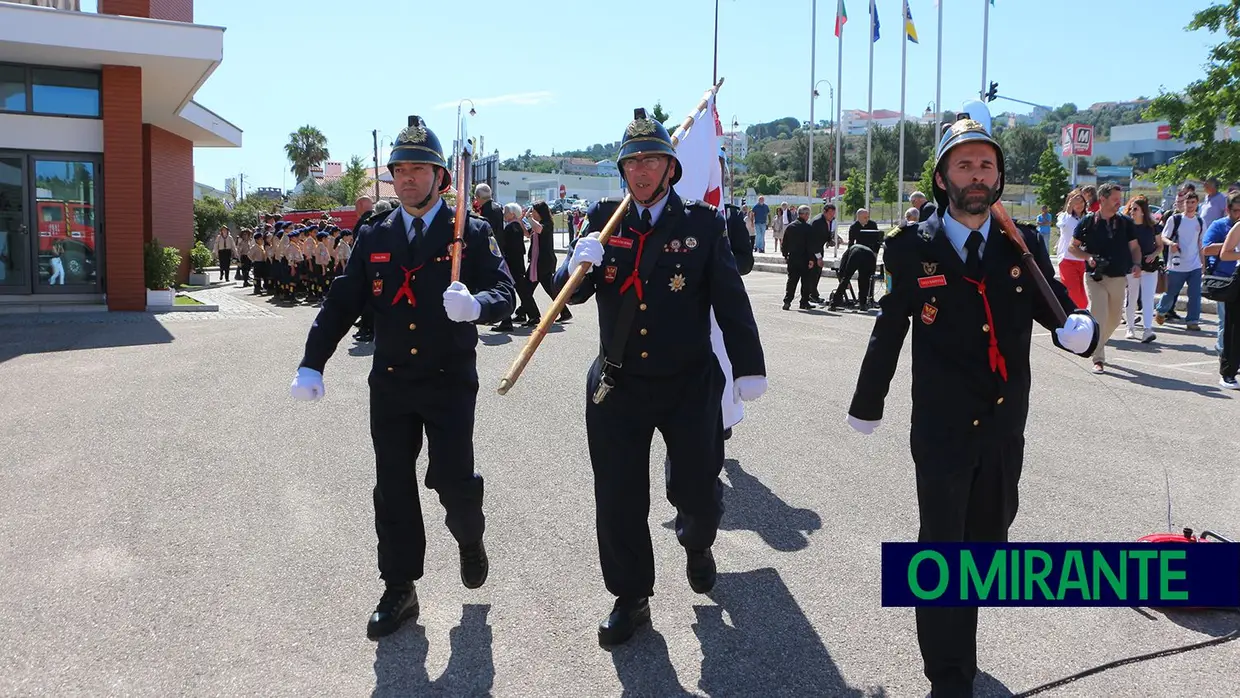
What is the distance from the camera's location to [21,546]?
5.33 m

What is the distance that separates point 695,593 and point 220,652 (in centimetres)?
212

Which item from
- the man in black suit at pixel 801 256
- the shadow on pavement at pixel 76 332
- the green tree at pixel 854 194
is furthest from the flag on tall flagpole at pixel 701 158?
the green tree at pixel 854 194

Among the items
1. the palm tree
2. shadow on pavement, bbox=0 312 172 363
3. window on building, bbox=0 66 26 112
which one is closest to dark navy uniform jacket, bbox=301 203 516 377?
shadow on pavement, bbox=0 312 172 363

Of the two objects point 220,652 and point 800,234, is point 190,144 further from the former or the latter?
point 220,652

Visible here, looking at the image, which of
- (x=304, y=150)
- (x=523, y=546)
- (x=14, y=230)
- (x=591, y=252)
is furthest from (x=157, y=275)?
(x=304, y=150)

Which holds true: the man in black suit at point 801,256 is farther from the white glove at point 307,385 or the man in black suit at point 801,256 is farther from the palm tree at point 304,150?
the palm tree at point 304,150

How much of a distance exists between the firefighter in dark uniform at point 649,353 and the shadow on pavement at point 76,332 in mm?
10017

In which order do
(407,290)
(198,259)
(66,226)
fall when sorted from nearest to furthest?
1. (407,290)
2. (66,226)
3. (198,259)

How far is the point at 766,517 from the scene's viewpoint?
5887mm

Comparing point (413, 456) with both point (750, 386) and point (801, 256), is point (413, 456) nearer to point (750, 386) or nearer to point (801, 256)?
point (750, 386)

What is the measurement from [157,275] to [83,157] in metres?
2.37

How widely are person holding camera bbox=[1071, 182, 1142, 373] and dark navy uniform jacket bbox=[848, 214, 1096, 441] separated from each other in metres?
8.02

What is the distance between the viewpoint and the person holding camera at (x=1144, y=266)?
470 inches

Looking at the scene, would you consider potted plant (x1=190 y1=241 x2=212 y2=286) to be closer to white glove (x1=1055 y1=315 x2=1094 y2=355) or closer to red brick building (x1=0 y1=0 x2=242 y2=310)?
red brick building (x1=0 y1=0 x2=242 y2=310)
